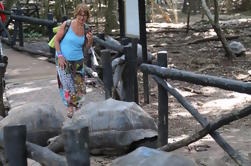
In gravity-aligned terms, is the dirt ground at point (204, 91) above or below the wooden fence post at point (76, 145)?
below

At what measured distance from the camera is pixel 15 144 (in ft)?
7.83

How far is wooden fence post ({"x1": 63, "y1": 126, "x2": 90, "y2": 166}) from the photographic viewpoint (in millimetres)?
1977

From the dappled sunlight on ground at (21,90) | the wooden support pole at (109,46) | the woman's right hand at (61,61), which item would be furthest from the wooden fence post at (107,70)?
the dappled sunlight on ground at (21,90)

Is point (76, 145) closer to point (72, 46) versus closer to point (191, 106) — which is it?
point (191, 106)

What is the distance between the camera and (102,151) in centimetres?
388

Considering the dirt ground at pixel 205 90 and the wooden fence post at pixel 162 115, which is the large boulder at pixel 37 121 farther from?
the dirt ground at pixel 205 90

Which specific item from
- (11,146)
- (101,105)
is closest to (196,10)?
(101,105)

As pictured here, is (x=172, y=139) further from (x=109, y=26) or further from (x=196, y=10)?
(x=196, y=10)

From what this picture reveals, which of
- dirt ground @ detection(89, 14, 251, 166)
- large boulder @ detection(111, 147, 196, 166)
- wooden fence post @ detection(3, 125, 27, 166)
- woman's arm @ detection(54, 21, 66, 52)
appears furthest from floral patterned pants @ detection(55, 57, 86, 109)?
large boulder @ detection(111, 147, 196, 166)

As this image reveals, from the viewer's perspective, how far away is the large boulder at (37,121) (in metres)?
3.66

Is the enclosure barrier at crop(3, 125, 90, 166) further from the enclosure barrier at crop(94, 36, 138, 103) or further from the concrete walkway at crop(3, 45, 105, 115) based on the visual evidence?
the concrete walkway at crop(3, 45, 105, 115)

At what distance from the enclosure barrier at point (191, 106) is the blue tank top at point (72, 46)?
3.63ft

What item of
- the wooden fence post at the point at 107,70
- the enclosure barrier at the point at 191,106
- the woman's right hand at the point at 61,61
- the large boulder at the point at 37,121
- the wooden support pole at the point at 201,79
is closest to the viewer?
the wooden support pole at the point at 201,79

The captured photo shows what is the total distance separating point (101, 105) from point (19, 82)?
154 inches
